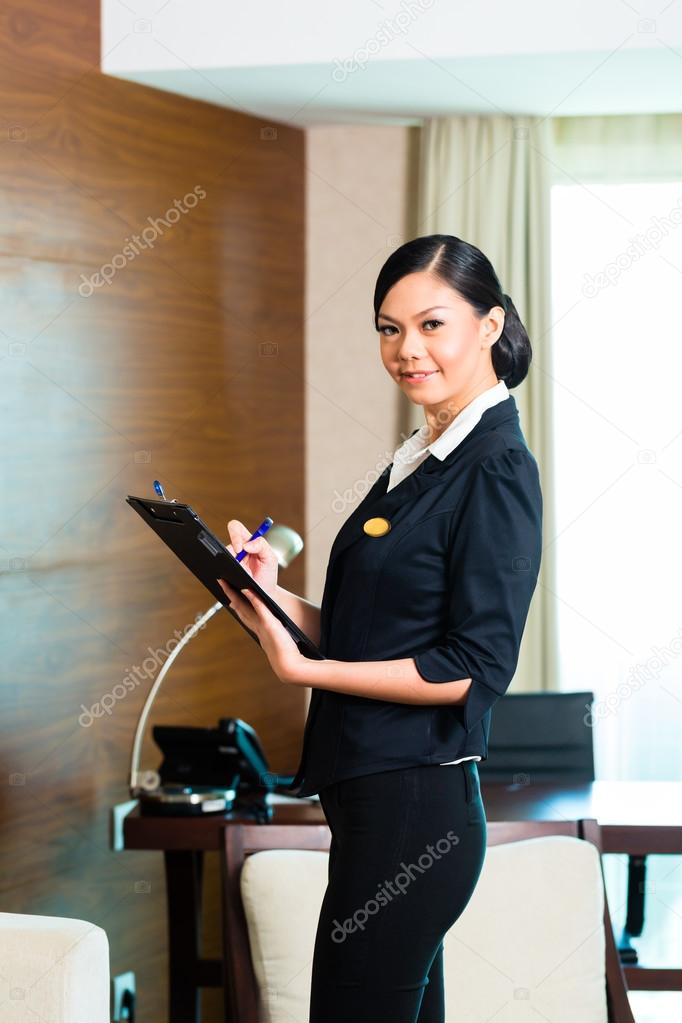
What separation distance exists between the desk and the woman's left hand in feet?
4.25

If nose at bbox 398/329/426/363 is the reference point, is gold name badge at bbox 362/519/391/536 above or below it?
below

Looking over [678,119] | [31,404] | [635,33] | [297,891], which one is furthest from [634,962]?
[678,119]

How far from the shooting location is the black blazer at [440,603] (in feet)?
4.70

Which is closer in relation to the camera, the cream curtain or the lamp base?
the lamp base

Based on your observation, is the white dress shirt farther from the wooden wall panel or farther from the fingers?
the wooden wall panel

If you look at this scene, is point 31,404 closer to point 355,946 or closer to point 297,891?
point 297,891

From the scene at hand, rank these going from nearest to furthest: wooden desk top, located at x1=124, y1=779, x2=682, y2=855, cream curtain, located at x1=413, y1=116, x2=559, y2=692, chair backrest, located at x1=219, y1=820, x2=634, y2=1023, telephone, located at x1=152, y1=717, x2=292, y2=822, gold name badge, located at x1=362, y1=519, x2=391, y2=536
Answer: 1. gold name badge, located at x1=362, y1=519, x2=391, y2=536
2. chair backrest, located at x1=219, y1=820, x2=634, y2=1023
3. wooden desk top, located at x1=124, y1=779, x2=682, y2=855
4. telephone, located at x1=152, y1=717, x2=292, y2=822
5. cream curtain, located at x1=413, y1=116, x2=559, y2=692

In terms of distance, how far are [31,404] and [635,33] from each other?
194 centimetres

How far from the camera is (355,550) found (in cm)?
154

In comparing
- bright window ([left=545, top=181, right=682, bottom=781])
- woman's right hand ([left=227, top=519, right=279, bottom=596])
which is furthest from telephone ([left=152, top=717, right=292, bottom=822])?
bright window ([left=545, top=181, right=682, bottom=781])

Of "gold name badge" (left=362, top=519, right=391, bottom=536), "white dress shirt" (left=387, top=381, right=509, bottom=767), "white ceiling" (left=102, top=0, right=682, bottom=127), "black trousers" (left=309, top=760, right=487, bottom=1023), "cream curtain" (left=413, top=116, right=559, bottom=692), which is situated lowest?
"black trousers" (left=309, top=760, right=487, bottom=1023)

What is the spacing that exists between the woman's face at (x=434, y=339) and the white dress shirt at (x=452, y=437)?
32 mm

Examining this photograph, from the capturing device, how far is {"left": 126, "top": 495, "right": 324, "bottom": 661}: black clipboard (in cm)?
146

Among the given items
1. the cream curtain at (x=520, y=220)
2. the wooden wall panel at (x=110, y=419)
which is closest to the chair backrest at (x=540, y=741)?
the cream curtain at (x=520, y=220)
